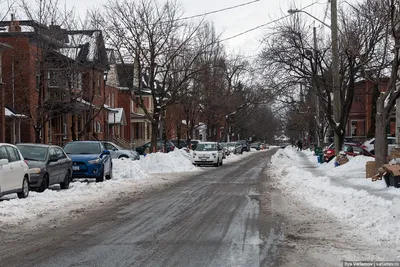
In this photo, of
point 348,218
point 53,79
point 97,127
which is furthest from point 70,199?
point 97,127

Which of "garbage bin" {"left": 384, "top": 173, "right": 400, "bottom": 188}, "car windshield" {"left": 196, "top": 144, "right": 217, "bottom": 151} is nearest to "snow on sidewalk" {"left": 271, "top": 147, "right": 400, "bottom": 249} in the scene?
"garbage bin" {"left": 384, "top": 173, "right": 400, "bottom": 188}

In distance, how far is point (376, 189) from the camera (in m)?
14.6

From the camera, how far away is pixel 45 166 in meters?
16.9

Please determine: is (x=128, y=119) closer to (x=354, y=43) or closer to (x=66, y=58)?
(x=66, y=58)

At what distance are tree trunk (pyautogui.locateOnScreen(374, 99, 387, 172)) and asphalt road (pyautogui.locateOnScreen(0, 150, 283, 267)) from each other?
4847mm

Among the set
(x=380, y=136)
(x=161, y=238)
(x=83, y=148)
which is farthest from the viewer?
(x=83, y=148)

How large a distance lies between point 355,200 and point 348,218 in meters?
1.53

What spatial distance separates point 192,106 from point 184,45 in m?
15.6

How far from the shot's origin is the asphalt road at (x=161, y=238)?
782cm

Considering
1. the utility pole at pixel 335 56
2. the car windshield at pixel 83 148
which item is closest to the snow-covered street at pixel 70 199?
the car windshield at pixel 83 148

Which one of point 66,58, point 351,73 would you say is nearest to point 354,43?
point 351,73

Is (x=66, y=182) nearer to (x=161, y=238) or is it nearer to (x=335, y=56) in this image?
(x=161, y=238)

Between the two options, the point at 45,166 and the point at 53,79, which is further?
the point at 53,79

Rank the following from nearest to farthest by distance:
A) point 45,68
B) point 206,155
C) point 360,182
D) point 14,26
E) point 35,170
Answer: point 35,170 → point 360,182 → point 45,68 → point 14,26 → point 206,155
